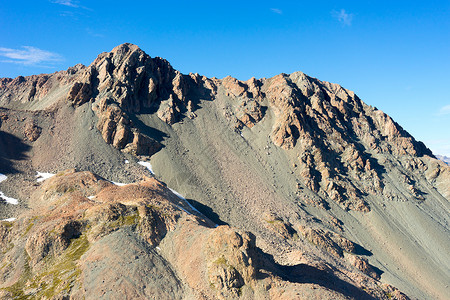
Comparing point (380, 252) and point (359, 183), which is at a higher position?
point (359, 183)

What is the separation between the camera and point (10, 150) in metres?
91.2

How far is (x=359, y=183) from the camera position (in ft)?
378

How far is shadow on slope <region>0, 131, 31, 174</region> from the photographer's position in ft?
272

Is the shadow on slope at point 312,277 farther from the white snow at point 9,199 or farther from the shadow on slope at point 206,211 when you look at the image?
the white snow at point 9,199

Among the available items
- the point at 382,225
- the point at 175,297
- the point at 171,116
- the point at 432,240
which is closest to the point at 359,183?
the point at 382,225

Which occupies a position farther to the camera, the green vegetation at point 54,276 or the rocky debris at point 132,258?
the rocky debris at point 132,258

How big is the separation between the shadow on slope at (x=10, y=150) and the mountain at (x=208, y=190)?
52cm

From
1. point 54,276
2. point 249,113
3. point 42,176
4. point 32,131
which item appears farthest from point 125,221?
point 249,113

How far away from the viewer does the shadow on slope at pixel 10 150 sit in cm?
8280

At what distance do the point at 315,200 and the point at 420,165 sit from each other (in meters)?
62.4

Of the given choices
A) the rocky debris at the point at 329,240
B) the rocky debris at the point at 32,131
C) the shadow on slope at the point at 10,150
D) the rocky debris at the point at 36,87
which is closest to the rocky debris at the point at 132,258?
the rocky debris at the point at 329,240

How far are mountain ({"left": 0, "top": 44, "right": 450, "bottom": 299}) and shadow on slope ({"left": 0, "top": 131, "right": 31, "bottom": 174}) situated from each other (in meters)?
0.52

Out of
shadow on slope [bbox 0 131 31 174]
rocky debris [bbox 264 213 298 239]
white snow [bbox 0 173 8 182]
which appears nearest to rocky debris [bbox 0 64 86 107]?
shadow on slope [bbox 0 131 31 174]

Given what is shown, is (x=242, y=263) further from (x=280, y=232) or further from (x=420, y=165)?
(x=420, y=165)
